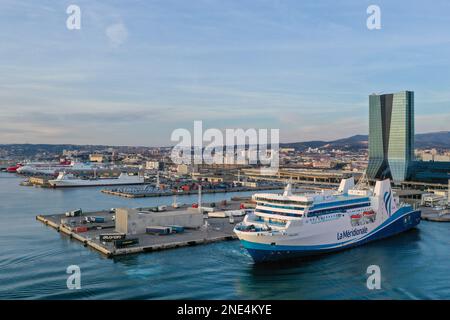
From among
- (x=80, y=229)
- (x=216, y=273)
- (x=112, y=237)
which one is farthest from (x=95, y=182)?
(x=216, y=273)

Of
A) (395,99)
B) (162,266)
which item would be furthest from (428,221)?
(395,99)

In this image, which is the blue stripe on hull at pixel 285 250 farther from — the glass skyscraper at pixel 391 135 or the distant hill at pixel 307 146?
the distant hill at pixel 307 146

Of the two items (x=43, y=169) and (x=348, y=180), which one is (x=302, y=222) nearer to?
(x=348, y=180)

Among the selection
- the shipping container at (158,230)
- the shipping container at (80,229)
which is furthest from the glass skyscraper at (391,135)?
the shipping container at (80,229)

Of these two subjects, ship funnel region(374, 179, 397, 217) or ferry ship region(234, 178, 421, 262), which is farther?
ship funnel region(374, 179, 397, 217)

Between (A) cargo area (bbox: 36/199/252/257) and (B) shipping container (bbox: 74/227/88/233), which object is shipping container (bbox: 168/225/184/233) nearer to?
(A) cargo area (bbox: 36/199/252/257)

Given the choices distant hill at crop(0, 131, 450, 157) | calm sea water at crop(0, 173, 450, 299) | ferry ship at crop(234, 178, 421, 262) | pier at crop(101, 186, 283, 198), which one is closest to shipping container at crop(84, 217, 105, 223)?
calm sea water at crop(0, 173, 450, 299)
